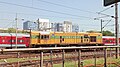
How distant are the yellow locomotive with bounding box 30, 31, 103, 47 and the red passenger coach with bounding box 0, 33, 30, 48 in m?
5.07

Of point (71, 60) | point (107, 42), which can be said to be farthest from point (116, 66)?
point (107, 42)

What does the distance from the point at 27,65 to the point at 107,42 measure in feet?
121

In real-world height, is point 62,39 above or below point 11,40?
above

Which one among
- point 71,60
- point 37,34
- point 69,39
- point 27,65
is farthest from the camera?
point 69,39

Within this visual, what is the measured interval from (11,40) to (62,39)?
8755 mm

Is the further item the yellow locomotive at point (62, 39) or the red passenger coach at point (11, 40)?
the red passenger coach at point (11, 40)

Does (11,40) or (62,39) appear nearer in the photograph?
(62,39)

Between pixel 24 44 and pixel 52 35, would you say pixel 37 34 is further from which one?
pixel 24 44

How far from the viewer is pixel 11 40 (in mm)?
36844

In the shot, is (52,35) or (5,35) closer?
(52,35)

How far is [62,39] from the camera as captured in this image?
34594 mm

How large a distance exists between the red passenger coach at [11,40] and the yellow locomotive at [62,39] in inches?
200

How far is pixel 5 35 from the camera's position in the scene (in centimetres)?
3659

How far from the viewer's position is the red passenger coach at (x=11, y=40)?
1433 inches
